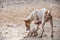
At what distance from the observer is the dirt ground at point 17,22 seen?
17.5ft

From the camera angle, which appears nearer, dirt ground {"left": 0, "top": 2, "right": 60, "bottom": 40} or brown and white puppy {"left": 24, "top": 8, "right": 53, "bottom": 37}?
brown and white puppy {"left": 24, "top": 8, "right": 53, "bottom": 37}

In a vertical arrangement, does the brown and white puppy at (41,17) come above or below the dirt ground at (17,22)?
above

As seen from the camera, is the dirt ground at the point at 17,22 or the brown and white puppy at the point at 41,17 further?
the dirt ground at the point at 17,22

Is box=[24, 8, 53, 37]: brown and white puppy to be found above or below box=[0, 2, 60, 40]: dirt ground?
above

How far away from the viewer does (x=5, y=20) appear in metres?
7.01

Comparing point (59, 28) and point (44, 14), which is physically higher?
point (44, 14)

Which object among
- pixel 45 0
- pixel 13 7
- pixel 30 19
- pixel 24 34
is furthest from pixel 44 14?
pixel 45 0

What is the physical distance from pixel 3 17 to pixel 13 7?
1670 mm

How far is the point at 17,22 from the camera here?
6.76 m

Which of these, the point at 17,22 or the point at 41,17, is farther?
the point at 17,22

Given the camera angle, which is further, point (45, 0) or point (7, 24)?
point (45, 0)

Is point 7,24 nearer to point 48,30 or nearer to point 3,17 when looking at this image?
point 3,17

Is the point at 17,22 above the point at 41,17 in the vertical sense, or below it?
below

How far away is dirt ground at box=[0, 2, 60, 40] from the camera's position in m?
5.35
